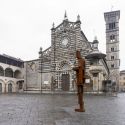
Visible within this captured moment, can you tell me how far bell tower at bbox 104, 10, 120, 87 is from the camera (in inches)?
2638

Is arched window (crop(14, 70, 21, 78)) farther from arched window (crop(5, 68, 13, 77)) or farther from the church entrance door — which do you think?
the church entrance door

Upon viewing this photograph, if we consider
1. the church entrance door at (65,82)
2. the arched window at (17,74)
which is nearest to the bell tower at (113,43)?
the arched window at (17,74)

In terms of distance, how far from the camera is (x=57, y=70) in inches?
1625

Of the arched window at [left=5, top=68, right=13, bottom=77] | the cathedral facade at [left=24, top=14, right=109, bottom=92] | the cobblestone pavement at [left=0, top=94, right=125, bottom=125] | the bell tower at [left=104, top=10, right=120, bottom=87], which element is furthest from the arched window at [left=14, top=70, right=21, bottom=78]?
the cobblestone pavement at [left=0, top=94, right=125, bottom=125]

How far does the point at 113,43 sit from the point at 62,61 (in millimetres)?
31972

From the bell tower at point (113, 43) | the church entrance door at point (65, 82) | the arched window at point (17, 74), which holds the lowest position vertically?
the church entrance door at point (65, 82)

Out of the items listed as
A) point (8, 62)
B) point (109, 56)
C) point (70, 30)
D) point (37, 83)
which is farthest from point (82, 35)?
point (109, 56)

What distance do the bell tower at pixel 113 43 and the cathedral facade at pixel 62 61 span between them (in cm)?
2641

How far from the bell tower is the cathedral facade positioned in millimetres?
26410

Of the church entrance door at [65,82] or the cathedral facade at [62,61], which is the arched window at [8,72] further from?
the church entrance door at [65,82]

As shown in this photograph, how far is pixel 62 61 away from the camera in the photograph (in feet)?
134

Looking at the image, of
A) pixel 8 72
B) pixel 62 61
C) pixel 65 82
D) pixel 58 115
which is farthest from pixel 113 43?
pixel 58 115

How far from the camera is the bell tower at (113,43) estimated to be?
220ft

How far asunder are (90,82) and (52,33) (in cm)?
1264
